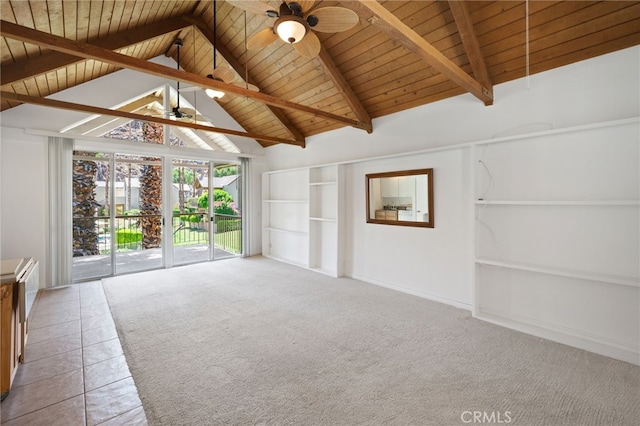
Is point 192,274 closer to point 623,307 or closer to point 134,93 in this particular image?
point 134,93

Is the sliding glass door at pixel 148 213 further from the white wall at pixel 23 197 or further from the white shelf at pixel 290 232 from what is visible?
the white shelf at pixel 290 232

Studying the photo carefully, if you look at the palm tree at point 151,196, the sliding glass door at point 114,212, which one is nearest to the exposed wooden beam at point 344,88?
the palm tree at point 151,196

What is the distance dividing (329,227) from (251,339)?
3.09m

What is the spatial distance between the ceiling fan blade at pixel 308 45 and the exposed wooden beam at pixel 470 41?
141cm

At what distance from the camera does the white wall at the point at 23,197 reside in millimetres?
4348

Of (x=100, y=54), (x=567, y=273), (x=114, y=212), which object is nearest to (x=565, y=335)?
(x=567, y=273)

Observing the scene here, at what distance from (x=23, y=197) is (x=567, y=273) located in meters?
7.32

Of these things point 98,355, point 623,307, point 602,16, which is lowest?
point 98,355

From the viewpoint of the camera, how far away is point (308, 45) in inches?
104

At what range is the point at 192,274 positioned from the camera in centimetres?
541

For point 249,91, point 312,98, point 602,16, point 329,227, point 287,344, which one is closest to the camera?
point 602,16

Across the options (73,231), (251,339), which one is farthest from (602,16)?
(73,231)

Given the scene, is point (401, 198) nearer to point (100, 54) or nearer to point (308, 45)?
point (308, 45)

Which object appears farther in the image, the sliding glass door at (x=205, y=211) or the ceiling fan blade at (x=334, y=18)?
the sliding glass door at (x=205, y=211)
